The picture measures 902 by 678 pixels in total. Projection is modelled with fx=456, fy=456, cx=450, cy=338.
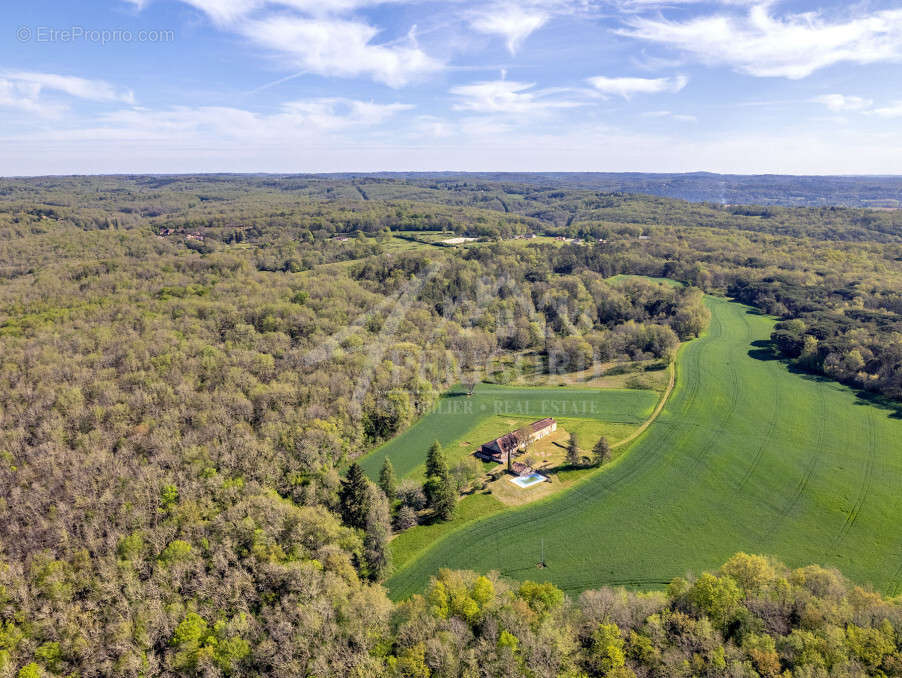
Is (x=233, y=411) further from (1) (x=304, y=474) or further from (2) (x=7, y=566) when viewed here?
(2) (x=7, y=566)

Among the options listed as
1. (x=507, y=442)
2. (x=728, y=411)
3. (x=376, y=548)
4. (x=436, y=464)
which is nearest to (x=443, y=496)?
(x=436, y=464)

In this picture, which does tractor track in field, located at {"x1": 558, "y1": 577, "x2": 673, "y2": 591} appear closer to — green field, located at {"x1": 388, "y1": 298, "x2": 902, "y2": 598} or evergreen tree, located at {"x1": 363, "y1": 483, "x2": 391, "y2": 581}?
green field, located at {"x1": 388, "y1": 298, "x2": 902, "y2": 598}

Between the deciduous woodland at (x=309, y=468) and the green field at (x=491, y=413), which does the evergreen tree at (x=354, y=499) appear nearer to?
the deciduous woodland at (x=309, y=468)

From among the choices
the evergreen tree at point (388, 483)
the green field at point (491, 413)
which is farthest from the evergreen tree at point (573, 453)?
the evergreen tree at point (388, 483)

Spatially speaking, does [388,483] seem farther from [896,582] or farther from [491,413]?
[896,582]

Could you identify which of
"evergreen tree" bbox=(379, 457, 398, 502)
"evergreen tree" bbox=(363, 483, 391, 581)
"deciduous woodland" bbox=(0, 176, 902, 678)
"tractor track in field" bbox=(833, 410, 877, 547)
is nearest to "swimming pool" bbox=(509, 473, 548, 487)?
"deciduous woodland" bbox=(0, 176, 902, 678)

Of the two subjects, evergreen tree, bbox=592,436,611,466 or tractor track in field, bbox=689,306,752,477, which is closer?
evergreen tree, bbox=592,436,611,466

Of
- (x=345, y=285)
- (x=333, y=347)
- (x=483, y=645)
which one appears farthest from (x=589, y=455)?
(x=345, y=285)
